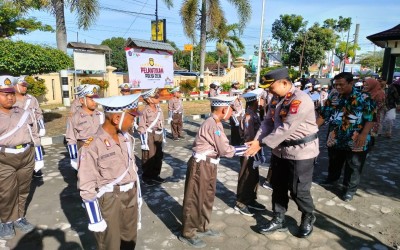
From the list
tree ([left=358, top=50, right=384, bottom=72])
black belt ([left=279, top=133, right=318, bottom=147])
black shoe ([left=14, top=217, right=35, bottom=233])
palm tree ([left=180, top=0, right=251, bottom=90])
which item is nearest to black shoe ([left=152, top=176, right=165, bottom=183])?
black shoe ([left=14, top=217, right=35, bottom=233])

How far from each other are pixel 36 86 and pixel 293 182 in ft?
42.4

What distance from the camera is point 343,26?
46.7 m

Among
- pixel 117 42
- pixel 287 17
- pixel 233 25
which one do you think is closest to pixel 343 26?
pixel 287 17

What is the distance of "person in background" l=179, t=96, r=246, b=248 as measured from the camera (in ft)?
11.0

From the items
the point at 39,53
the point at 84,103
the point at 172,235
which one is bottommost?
the point at 172,235

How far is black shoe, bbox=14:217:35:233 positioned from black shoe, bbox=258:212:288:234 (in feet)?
9.86

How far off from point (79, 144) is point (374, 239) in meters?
4.63

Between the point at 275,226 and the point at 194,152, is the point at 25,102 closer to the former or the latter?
the point at 194,152

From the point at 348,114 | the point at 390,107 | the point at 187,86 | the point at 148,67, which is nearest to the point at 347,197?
the point at 348,114

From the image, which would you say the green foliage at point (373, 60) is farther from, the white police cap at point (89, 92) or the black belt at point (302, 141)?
the white police cap at point (89, 92)

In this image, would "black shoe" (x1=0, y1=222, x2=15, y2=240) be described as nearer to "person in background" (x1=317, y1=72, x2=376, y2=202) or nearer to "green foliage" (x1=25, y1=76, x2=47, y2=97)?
"person in background" (x1=317, y1=72, x2=376, y2=202)

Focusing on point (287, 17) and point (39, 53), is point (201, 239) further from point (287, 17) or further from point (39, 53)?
point (287, 17)

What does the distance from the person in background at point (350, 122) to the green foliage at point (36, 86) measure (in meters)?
12.3

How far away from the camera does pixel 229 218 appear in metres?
4.14
